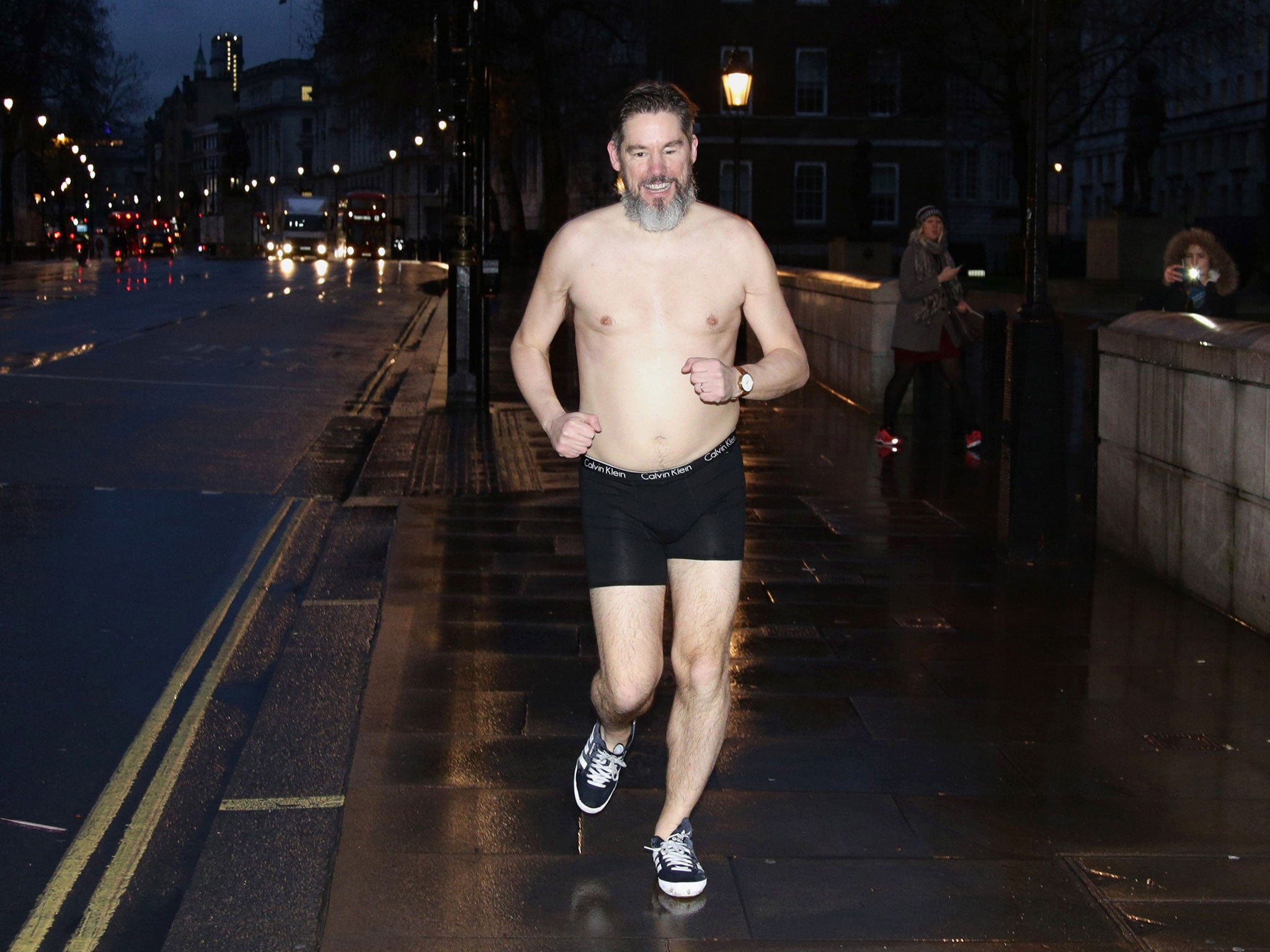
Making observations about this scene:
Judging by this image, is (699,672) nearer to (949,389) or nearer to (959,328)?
(949,389)

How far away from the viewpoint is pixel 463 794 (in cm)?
480

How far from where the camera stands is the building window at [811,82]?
58438 mm

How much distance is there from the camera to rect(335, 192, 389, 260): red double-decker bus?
95.5 m

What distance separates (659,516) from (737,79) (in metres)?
21.2

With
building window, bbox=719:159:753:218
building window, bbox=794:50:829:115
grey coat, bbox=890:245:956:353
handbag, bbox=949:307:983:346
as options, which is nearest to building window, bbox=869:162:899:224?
building window, bbox=794:50:829:115

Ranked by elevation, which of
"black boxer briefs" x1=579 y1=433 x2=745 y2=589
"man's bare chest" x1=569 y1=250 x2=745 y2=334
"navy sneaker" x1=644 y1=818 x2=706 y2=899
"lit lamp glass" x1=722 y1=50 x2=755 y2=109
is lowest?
"navy sneaker" x1=644 y1=818 x2=706 y2=899

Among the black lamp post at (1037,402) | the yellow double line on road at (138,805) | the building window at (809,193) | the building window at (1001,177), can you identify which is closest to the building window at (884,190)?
the building window at (809,193)

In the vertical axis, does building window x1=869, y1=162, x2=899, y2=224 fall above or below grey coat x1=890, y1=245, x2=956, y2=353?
above

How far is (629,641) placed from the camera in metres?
4.23

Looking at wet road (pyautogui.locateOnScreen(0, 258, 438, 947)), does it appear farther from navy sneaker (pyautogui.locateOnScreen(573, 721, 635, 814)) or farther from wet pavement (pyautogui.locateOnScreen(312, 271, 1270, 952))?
navy sneaker (pyautogui.locateOnScreen(573, 721, 635, 814))

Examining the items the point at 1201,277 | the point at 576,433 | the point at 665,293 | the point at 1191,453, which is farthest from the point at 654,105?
the point at 1201,277

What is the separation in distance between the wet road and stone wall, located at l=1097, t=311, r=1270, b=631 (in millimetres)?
4212

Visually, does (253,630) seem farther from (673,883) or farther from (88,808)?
(673,883)

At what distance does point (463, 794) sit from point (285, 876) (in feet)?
2.33
